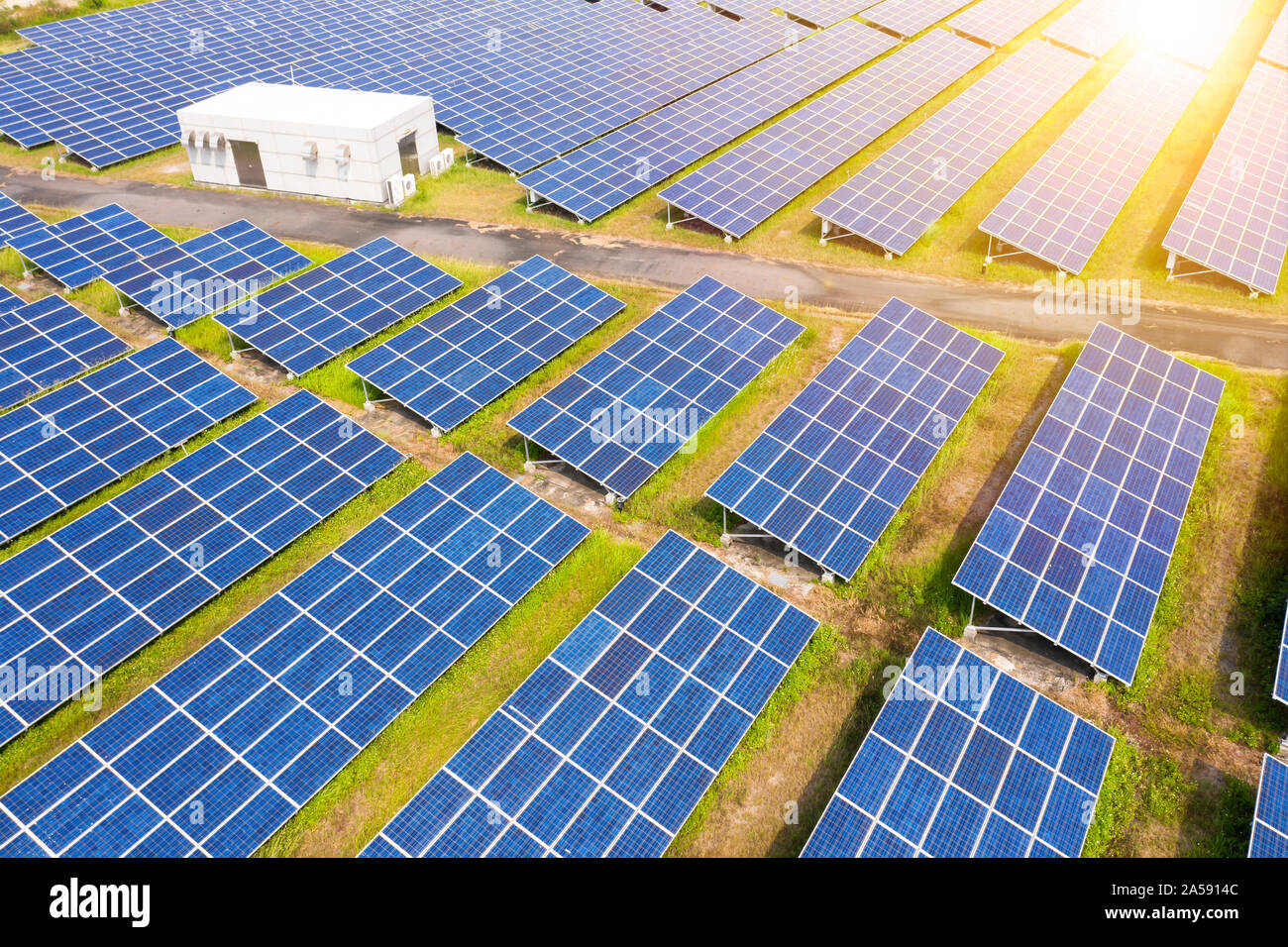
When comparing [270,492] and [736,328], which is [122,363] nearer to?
[270,492]

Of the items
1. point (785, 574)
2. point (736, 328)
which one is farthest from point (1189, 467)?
point (736, 328)

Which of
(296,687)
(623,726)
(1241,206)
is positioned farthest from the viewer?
(1241,206)

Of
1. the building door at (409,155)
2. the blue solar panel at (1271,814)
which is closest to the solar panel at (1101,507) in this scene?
the blue solar panel at (1271,814)

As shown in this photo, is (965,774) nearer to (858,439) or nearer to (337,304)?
(858,439)

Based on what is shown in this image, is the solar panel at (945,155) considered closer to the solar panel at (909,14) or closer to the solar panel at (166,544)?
the solar panel at (909,14)

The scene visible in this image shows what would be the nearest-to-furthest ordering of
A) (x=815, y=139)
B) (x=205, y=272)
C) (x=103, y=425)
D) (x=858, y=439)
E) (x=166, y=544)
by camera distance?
(x=166, y=544)
(x=858, y=439)
(x=103, y=425)
(x=205, y=272)
(x=815, y=139)

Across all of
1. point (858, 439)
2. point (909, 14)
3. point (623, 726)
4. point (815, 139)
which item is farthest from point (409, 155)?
point (909, 14)
